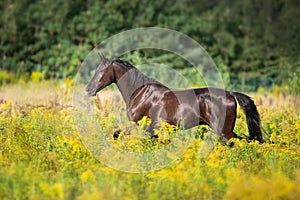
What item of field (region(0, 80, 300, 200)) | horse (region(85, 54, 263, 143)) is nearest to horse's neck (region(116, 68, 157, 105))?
horse (region(85, 54, 263, 143))

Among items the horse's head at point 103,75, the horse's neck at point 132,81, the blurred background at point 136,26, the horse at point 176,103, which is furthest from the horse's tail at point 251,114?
the blurred background at point 136,26

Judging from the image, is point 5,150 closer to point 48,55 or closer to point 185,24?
point 48,55

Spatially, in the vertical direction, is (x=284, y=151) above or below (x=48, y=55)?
below

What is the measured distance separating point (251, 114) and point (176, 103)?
4.11 ft

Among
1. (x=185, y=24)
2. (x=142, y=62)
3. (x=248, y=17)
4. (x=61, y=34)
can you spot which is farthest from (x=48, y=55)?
(x=248, y=17)

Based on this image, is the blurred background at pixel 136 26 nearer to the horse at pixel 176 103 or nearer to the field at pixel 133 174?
A: the horse at pixel 176 103

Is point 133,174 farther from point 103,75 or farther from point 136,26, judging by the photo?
point 136,26

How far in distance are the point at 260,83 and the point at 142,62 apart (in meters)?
10.7

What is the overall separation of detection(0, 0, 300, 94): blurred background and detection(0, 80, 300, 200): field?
15.4 metres

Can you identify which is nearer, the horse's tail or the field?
the field

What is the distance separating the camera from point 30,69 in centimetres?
2578

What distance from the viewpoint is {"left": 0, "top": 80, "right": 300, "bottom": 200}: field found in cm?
502

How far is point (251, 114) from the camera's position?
27.6ft

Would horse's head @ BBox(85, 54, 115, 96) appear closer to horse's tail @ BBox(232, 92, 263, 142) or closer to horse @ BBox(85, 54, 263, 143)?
horse @ BBox(85, 54, 263, 143)
